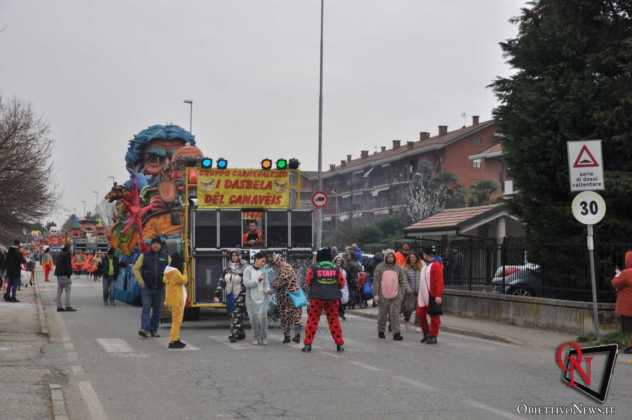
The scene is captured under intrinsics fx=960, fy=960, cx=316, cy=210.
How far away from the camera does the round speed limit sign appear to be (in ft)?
53.3

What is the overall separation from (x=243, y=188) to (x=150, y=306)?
404 cm

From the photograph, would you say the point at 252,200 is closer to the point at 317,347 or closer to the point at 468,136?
the point at 317,347

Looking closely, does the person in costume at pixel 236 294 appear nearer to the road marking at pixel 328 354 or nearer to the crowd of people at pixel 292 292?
the crowd of people at pixel 292 292

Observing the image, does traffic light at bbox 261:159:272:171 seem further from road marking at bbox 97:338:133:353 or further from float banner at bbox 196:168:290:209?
road marking at bbox 97:338:133:353

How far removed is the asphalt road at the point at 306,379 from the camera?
368 inches

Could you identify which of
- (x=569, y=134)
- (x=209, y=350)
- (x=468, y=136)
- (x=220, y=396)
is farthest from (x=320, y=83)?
(x=468, y=136)

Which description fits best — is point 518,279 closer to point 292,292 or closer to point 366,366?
point 292,292

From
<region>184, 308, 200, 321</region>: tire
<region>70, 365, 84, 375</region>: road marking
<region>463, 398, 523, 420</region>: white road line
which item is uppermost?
<region>184, 308, 200, 321</region>: tire

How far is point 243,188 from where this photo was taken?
2048cm

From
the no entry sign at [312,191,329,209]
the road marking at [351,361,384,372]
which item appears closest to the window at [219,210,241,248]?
the road marking at [351,361,384,372]

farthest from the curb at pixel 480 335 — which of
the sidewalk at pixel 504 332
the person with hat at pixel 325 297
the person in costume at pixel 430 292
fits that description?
the person with hat at pixel 325 297

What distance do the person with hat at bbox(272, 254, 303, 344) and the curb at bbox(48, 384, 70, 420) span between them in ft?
20.8

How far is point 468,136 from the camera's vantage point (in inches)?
3194

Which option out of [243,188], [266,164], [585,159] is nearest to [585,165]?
[585,159]
